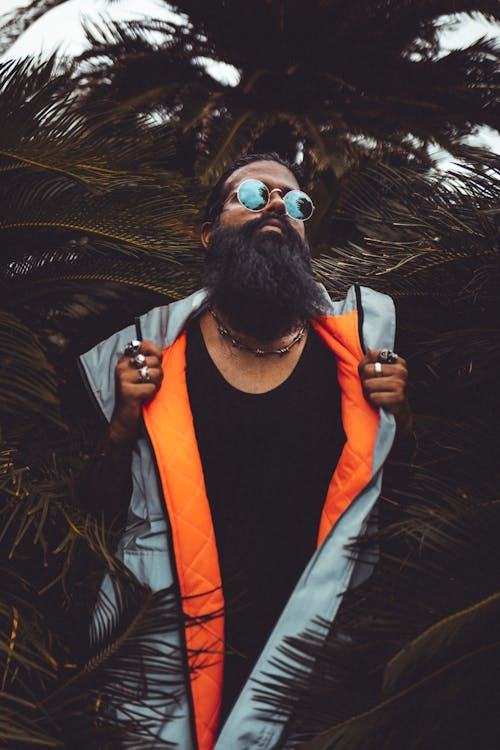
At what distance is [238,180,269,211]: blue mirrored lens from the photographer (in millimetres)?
Answer: 1781

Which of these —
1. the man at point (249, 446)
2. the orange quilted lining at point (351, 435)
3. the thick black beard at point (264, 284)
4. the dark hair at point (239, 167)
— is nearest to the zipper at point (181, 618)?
the man at point (249, 446)

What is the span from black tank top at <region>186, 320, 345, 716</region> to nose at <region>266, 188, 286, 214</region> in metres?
0.55

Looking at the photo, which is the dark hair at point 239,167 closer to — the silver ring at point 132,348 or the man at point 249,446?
the man at point 249,446

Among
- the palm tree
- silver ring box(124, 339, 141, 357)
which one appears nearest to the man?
silver ring box(124, 339, 141, 357)

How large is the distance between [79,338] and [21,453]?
0.64 metres

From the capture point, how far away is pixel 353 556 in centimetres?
150

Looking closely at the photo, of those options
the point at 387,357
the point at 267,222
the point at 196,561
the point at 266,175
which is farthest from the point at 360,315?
the point at 196,561

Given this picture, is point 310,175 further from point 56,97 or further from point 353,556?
point 353,556

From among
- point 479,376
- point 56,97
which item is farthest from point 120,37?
point 479,376

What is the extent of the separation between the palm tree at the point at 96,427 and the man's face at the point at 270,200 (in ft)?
1.09

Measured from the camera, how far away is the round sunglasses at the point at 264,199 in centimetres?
178

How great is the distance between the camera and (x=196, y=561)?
1496 mm

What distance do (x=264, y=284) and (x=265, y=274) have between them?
0.03 meters

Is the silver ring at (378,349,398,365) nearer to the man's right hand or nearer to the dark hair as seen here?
the man's right hand
